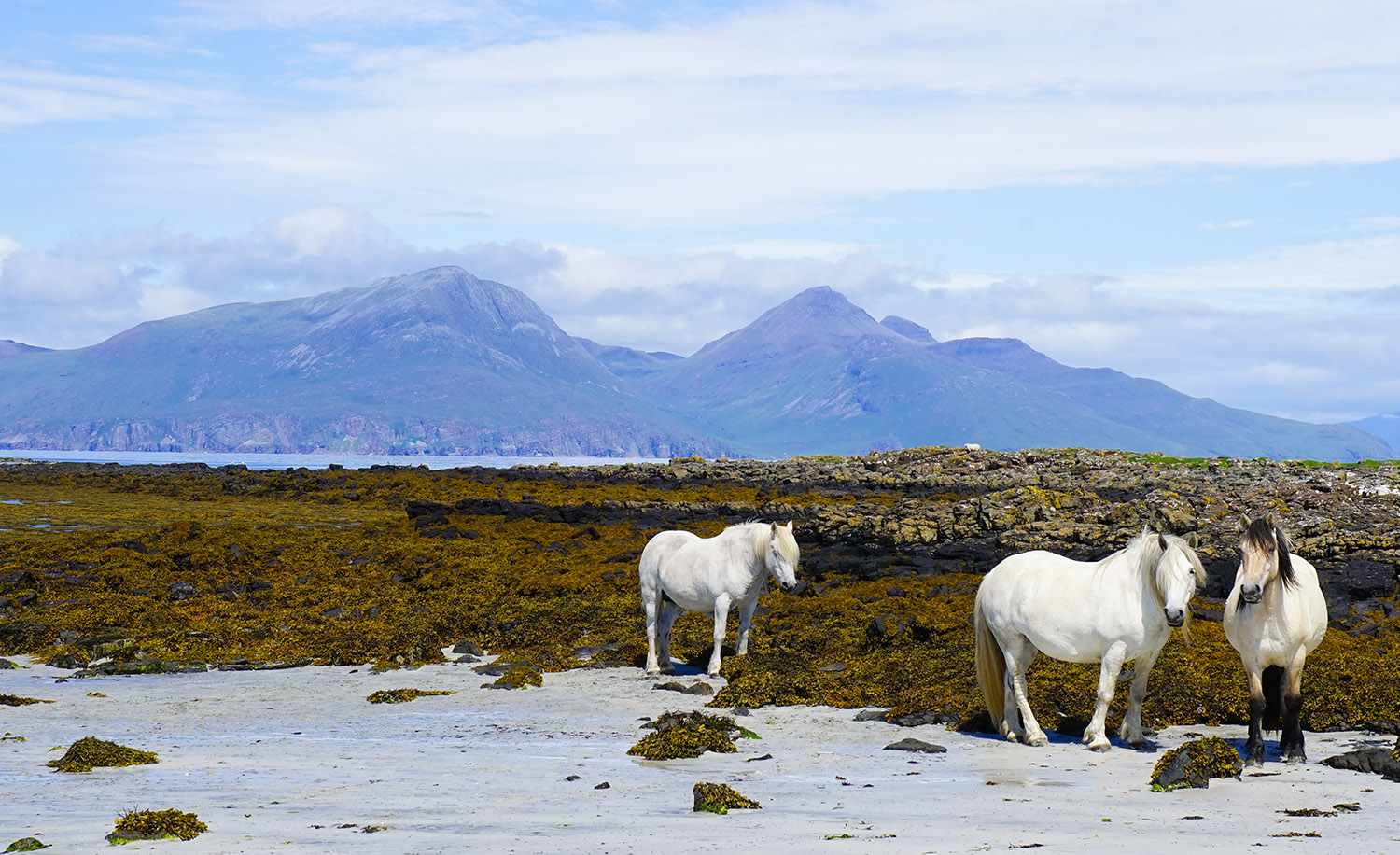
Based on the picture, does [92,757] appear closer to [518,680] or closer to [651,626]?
[518,680]

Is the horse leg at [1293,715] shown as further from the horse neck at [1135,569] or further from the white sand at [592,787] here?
the horse neck at [1135,569]

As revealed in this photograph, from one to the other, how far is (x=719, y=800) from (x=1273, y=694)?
621cm

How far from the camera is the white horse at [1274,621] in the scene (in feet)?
36.9

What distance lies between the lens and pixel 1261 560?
442 inches

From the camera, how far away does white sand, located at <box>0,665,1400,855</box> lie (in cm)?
874

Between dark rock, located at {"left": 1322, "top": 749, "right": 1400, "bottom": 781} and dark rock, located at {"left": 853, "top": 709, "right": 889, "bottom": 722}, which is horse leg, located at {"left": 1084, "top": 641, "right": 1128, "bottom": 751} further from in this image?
dark rock, located at {"left": 853, "top": 709, "right": 889, "bottom": 722}

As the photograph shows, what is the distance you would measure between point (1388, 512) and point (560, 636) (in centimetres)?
2487

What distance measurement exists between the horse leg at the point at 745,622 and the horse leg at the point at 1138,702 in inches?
255

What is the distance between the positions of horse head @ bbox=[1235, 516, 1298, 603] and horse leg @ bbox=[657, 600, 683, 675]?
30.3 ft

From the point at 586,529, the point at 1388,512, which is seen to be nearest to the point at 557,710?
the point at 586,529

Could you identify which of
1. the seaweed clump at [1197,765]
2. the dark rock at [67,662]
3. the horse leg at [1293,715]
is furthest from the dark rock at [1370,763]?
the dark rock at [67,662]

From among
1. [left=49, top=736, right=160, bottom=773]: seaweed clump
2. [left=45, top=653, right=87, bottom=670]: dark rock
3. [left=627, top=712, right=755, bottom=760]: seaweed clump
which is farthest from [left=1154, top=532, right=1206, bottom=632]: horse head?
[left=45, top=653, right=87, bottom=670]: dark rock

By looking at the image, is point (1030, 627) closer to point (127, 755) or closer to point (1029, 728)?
point (1029, 728)

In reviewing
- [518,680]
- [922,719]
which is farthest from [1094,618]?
[518,680]
